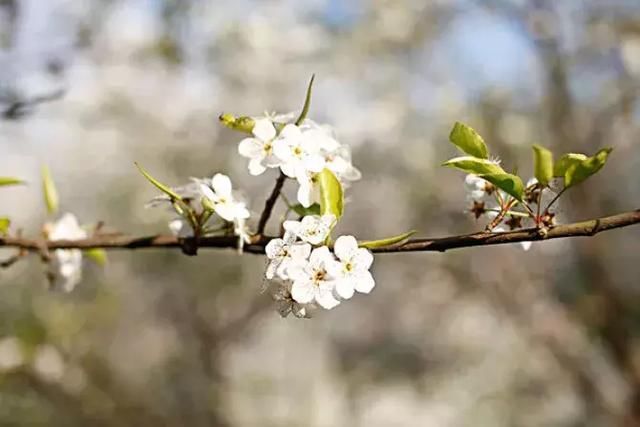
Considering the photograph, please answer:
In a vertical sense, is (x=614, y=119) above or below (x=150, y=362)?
above

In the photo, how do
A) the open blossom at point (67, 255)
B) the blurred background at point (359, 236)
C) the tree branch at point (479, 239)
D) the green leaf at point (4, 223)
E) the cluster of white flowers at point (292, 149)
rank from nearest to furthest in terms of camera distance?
the tree branch at point (479, 239) → the cluster of white flowers at point (292, 149) → the green leaf at point (4, 223) → the open blossom at point (67, 255) → the blurred background at point (359, 236)

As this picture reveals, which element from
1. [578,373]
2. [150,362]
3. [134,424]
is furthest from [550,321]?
[150,362]

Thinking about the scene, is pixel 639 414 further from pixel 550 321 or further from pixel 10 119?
pixel 10 119

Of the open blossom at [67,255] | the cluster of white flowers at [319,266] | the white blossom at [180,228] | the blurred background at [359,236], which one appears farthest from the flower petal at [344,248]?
the blurred background at [359,236]

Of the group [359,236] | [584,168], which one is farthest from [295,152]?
[359,236]

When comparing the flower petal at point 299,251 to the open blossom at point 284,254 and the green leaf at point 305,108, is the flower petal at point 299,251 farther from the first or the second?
the green leaf at point 305,108

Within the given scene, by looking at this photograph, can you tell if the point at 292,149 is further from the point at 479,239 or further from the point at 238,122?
the point at 479,239
